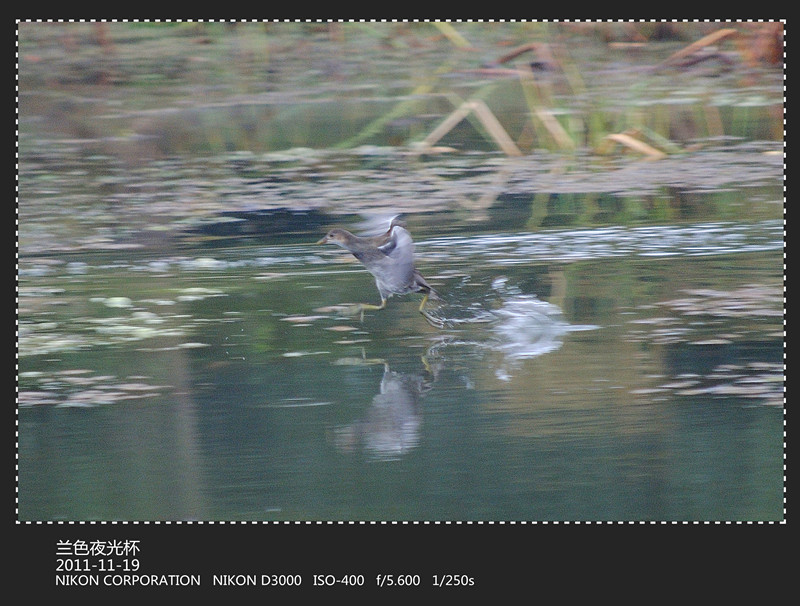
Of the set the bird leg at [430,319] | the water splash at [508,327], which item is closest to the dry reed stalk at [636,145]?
the water splash at [508,327]

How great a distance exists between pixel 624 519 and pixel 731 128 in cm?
343

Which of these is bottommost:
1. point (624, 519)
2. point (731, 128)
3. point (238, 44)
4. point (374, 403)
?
point (624, 519)

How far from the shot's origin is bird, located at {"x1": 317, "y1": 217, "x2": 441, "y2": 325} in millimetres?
4789

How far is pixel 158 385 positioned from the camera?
4582mm

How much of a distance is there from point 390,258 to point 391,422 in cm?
77

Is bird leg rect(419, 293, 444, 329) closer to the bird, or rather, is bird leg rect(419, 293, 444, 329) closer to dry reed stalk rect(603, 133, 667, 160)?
the bird

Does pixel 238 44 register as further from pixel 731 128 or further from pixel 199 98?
pixel 731 128

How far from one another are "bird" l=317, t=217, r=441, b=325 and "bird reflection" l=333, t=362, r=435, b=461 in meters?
0.39

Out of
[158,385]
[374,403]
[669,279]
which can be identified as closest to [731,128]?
[669,279]

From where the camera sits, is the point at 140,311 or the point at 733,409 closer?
the point at 733,409

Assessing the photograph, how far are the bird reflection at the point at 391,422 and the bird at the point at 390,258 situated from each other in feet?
1.28

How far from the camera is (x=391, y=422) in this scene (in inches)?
171

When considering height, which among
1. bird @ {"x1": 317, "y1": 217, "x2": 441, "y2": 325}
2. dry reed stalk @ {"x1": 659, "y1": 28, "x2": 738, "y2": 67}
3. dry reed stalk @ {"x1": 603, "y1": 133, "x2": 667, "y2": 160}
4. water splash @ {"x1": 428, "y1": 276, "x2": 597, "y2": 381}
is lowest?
water splash @ {"x1": 428, "y1": 276, "x2": 597, "y2": 381}

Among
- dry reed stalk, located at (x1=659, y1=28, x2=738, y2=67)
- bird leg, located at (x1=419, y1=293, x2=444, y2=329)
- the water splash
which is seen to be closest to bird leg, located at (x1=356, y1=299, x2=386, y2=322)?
bird leg, located at (x1=419, y1=293, x2=444, y2=329)
